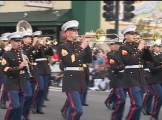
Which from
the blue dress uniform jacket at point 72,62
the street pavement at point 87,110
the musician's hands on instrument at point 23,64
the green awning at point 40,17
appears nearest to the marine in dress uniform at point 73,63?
the blue dress uniform jacket at point 72,62

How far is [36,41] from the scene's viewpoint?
10.0 m

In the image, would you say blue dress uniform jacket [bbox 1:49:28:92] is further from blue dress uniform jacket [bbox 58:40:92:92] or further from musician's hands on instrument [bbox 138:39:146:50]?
musician's hands on instrument [bbox 138:39:146:50]

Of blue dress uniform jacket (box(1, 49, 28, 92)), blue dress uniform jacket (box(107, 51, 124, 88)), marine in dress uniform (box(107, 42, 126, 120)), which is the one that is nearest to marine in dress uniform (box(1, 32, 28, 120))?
blue dress uniform jacket (box(1, 49, 28, 92))

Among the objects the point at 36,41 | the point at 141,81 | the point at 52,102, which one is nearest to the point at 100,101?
the point at 52,102

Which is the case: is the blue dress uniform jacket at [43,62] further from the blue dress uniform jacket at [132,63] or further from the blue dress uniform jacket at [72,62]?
the blue dress uniform jacket at [132,63]

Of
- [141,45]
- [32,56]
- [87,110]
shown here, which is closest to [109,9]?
[87,110]

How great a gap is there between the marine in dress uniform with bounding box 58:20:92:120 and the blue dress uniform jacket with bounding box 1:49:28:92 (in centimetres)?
84

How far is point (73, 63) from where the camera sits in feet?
24.7

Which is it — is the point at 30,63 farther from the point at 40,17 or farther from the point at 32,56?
the point at 40,17

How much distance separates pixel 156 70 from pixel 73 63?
2546 millimetres

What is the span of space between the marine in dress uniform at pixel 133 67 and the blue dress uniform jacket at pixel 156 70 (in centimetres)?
128

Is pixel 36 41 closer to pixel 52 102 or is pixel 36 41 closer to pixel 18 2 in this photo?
pixel 52 102

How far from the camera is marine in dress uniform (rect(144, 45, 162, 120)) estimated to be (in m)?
9.06

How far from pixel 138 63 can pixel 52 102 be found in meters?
5.00
